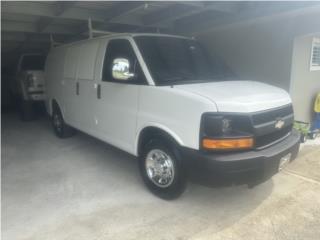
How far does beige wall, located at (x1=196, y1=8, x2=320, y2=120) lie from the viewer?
18.8ft

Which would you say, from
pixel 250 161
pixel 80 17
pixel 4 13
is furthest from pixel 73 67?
pixel 250 161

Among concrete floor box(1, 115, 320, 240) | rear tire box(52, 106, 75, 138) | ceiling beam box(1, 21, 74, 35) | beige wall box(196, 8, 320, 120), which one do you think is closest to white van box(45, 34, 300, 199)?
concrete floor box(1, 115, 320, 240)

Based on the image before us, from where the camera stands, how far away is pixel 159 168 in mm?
3807

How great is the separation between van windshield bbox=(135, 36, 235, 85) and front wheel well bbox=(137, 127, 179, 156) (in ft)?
2.07

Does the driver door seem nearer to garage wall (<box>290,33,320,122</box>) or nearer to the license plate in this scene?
the license plate

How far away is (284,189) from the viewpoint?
406 centimetres

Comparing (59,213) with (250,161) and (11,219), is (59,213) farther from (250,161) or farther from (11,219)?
(250,161)

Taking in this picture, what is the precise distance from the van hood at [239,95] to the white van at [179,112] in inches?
0.4

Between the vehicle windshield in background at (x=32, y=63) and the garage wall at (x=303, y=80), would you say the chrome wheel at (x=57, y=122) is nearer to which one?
the vehicle windshield in background at (x=32, y=63)

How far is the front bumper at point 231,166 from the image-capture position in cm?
304

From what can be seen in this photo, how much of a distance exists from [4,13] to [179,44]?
3837mm

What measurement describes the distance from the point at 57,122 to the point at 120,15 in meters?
2.94

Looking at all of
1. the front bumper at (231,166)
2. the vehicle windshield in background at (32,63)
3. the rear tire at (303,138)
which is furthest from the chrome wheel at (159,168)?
the vehicle windshield in background at (32,63)

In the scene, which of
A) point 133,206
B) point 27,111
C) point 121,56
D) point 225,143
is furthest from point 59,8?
point 225,143
